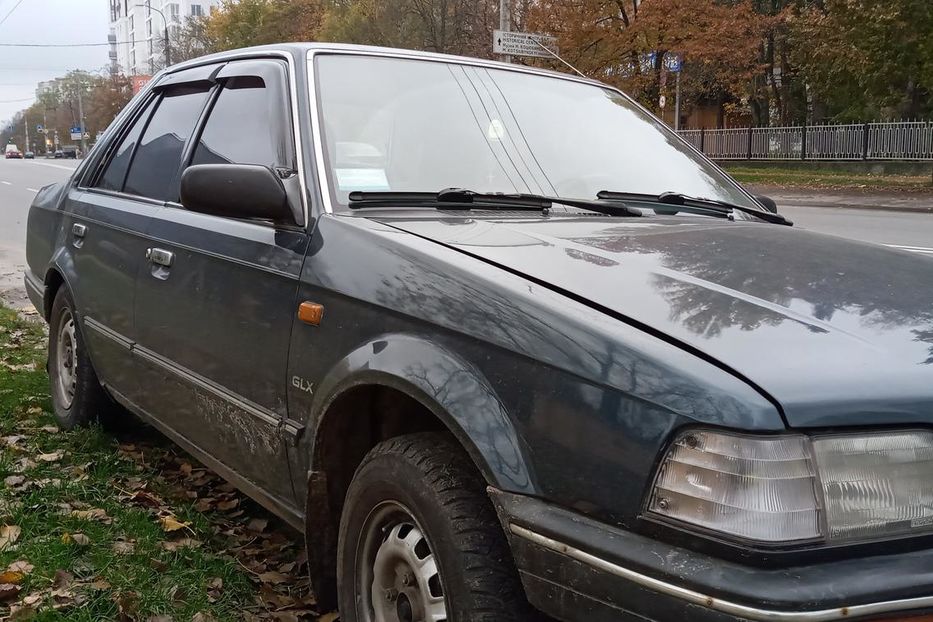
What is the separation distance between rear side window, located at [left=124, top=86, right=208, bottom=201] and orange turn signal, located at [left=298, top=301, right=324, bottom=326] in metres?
1.25

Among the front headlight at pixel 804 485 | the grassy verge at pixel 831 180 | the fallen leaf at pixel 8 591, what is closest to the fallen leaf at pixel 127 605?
the fallen leaf at pixel 8 591

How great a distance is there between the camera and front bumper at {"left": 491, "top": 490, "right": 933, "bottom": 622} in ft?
4.55

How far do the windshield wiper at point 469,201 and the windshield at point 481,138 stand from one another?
0.05m

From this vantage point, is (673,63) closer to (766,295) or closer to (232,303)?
(232,303)

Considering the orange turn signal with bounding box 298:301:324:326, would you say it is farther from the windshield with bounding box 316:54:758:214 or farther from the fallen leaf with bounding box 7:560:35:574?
the fallen leaf with bounding box 7:560:35:574

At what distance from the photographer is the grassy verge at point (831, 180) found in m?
22.3

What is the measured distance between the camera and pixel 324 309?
2.27 meters

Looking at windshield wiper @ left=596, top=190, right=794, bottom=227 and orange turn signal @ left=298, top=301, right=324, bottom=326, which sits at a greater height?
windshield wiper @ left=596, top=190, right=794, bottom=227

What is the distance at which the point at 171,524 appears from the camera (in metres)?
3.28

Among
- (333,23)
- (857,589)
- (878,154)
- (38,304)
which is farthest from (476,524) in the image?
(333,23)

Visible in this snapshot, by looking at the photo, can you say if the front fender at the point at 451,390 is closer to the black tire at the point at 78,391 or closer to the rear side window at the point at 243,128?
the rear side window at the point at 243,128

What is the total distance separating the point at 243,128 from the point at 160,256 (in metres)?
0.57

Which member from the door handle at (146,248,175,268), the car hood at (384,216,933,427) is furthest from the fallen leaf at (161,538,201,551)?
the car hood at (384,216,933,427)

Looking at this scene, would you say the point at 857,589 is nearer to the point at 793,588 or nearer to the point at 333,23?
the point at 793,588
